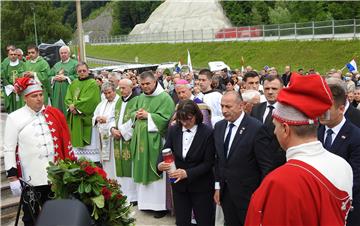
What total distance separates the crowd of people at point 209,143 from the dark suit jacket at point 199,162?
0.04 ft

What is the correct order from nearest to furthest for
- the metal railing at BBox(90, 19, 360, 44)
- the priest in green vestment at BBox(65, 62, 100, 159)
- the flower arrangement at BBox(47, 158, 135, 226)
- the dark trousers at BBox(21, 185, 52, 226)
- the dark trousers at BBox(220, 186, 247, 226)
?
the flower arrangement at BBox(47, 158, 135, 226) → the dark trousers at BBox(220, 186, 247, 226) → the dark trousers at BBox(21, 185, 52, 226) → the priest in green vestment at BBox(65, 62, 100, 159) → the metal railing at BBox(90, 19, 360, 44)

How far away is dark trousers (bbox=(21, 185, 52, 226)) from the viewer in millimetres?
5523

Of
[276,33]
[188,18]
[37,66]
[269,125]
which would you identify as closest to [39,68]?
[37,66]

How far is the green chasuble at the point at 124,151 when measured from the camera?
25.6ft

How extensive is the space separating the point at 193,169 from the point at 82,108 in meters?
4.30

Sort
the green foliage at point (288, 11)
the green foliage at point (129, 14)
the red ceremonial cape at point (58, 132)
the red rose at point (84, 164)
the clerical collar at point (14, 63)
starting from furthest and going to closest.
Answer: the green foliage at point (129, 14)
the green foliage at point (288, 11)
the clerical collar at point (14, 63)
the red ceremonial cape at point (58, 132)
the red rose at point (84, 164)

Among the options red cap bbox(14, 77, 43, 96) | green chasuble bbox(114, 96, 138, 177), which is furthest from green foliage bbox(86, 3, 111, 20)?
red cap bbox(14, 77, 43, 96)

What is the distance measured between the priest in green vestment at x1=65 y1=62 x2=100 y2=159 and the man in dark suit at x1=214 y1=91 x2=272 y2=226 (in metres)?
4.61

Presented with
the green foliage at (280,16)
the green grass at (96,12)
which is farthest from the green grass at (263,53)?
the green grass at (96,12)

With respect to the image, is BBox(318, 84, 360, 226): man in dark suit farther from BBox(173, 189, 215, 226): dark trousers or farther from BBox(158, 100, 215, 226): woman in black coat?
BBox(173, 189, 215, 226): dark trousers

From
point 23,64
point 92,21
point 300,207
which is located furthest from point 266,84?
point 92,21

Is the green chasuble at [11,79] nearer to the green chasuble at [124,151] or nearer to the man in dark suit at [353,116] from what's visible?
the green chasuble at [124,151]

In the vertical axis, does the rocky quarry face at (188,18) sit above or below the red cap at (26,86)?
above

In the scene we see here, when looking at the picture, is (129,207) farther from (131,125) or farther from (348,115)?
(131,125)
